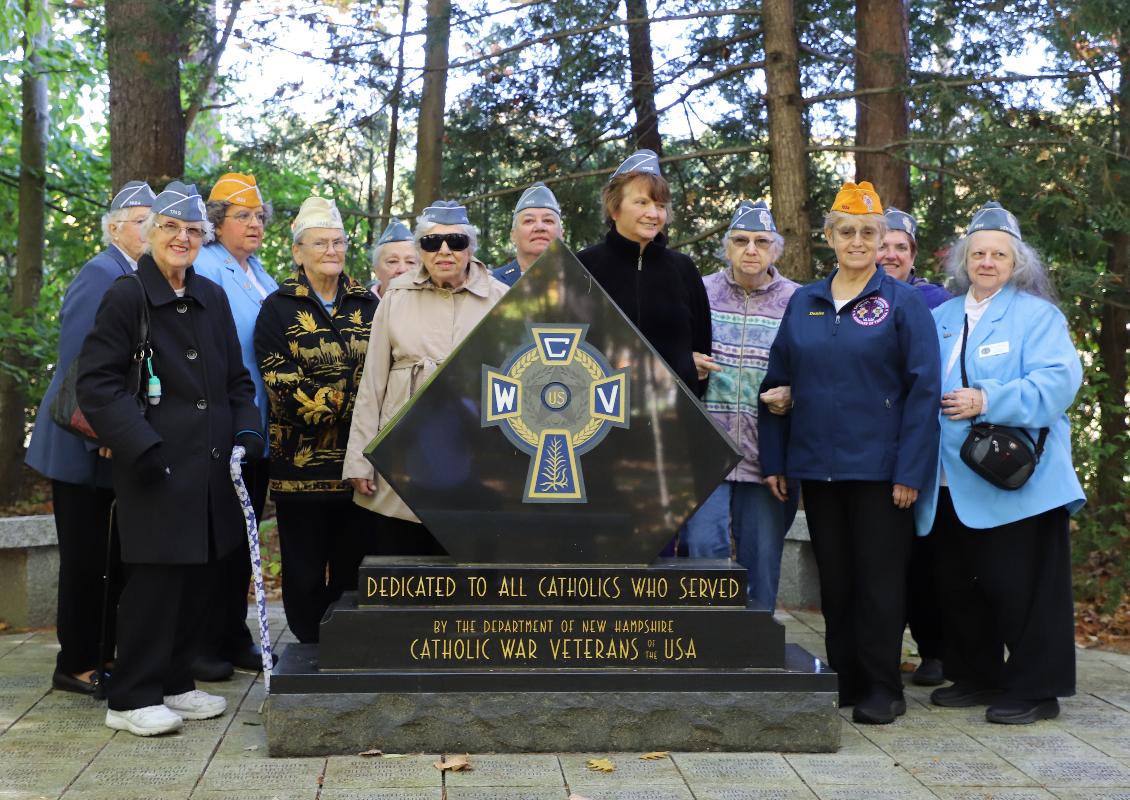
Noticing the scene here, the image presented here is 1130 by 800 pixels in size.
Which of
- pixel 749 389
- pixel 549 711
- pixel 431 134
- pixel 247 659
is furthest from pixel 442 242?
pixel 431 134

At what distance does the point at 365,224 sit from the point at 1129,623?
8.91 m

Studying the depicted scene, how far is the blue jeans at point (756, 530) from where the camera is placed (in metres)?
5.22

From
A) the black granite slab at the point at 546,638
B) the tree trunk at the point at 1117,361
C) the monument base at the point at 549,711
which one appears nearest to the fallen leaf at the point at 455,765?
the monument base at the point at 549,711

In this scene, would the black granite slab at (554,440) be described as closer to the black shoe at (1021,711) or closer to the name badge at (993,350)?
the name badge at (993,350)

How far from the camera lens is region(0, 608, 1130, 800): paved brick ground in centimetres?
386

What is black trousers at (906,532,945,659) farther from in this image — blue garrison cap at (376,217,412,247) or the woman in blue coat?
the woman in blue coat

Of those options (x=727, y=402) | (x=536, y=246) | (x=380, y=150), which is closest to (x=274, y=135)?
(x=380, y=150)

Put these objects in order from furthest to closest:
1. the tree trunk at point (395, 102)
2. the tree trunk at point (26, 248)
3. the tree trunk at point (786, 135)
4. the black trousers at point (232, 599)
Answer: the tree trunk at point (26, 248), the tree trunk at point (395, 102), the tree trunk at point (786, 135), the black trousers at point (232, 599)

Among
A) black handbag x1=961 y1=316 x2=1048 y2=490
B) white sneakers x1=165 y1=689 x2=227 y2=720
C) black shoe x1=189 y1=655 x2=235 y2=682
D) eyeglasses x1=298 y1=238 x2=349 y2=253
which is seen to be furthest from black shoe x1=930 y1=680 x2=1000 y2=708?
eyeglasses x1=298 y1=238 x2=349 y2=253

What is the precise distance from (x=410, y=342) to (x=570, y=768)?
1748mm

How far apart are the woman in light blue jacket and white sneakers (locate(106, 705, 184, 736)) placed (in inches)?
114

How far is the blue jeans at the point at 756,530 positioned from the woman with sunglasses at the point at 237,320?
1949 millimetres

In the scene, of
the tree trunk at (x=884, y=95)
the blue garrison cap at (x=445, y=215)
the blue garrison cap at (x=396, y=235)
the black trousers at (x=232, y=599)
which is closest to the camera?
the blue garrison cap at (x=445, y=215)

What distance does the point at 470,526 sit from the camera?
14.8 ft
